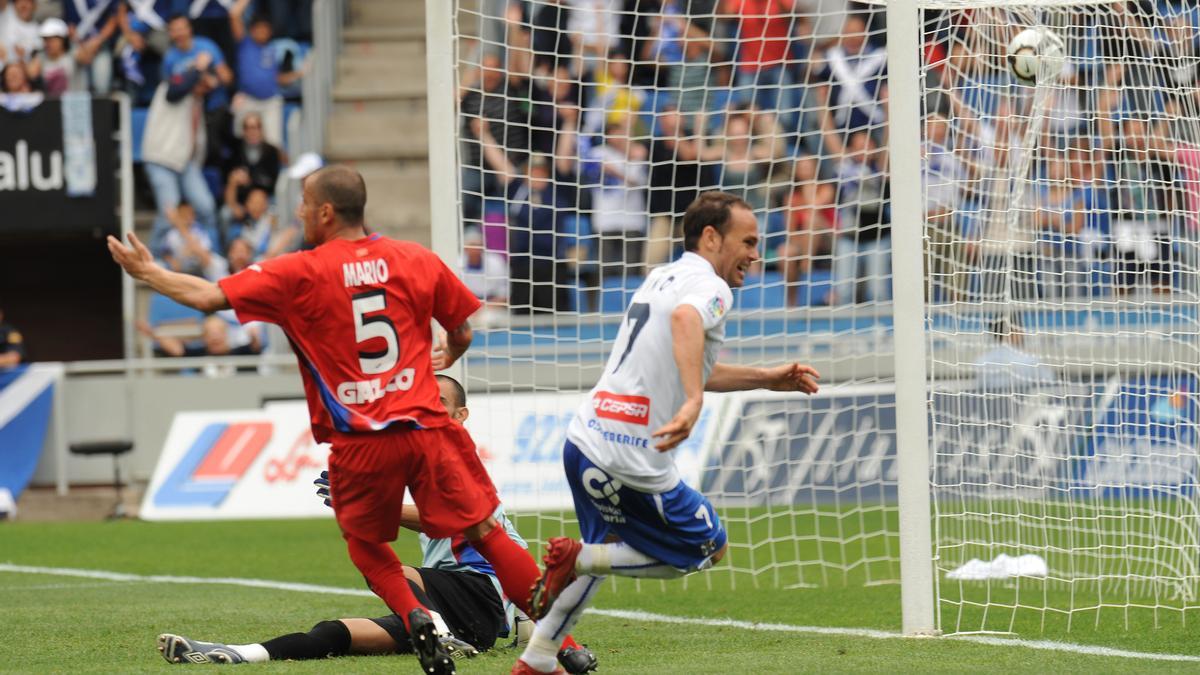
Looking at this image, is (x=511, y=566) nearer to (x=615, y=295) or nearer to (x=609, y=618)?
(x=609, y=618)

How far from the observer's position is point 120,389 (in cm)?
1848

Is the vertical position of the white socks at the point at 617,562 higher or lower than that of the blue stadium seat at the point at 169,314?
lower

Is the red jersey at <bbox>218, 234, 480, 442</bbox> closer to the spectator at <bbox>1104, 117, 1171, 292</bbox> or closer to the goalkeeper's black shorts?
the goalkeeper's black shorts

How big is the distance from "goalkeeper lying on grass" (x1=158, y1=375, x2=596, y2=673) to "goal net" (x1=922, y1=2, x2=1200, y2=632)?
7.66 ft

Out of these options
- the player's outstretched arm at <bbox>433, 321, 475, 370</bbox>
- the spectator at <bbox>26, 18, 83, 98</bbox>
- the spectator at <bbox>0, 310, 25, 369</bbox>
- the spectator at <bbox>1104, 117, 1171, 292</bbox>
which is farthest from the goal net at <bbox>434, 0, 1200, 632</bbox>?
the spectator at <bbox>26, 18, 83, 98</bbox>


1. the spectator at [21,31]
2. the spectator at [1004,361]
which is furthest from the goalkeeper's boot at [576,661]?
the spectator at [21,31]

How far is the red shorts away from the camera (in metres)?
6.32

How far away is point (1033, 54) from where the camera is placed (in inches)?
346

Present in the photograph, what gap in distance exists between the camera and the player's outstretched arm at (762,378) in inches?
273

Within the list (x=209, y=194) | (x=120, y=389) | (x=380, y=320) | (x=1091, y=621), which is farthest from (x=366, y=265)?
(x=209, y=194)

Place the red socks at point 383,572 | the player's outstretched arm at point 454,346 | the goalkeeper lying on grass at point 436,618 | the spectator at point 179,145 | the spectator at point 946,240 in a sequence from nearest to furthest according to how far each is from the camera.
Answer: the red socks at point 383,572 → the player's outstretched arm at point 454,346 → the goalkeeper lying on grass at point 436,618 → the spectator at point 946,240 → the spectator at point 179,145

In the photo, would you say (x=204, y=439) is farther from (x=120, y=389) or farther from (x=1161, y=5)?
(x=1161, y=5)

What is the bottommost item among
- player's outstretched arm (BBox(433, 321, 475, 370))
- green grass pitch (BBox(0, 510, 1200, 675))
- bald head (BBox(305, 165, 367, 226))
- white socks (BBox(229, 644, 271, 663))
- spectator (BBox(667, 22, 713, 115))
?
green grass pitch (BBox(0, 510, 1200, 675))

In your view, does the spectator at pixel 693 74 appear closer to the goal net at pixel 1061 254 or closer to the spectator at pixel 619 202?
the spectator at pixel 619 202
